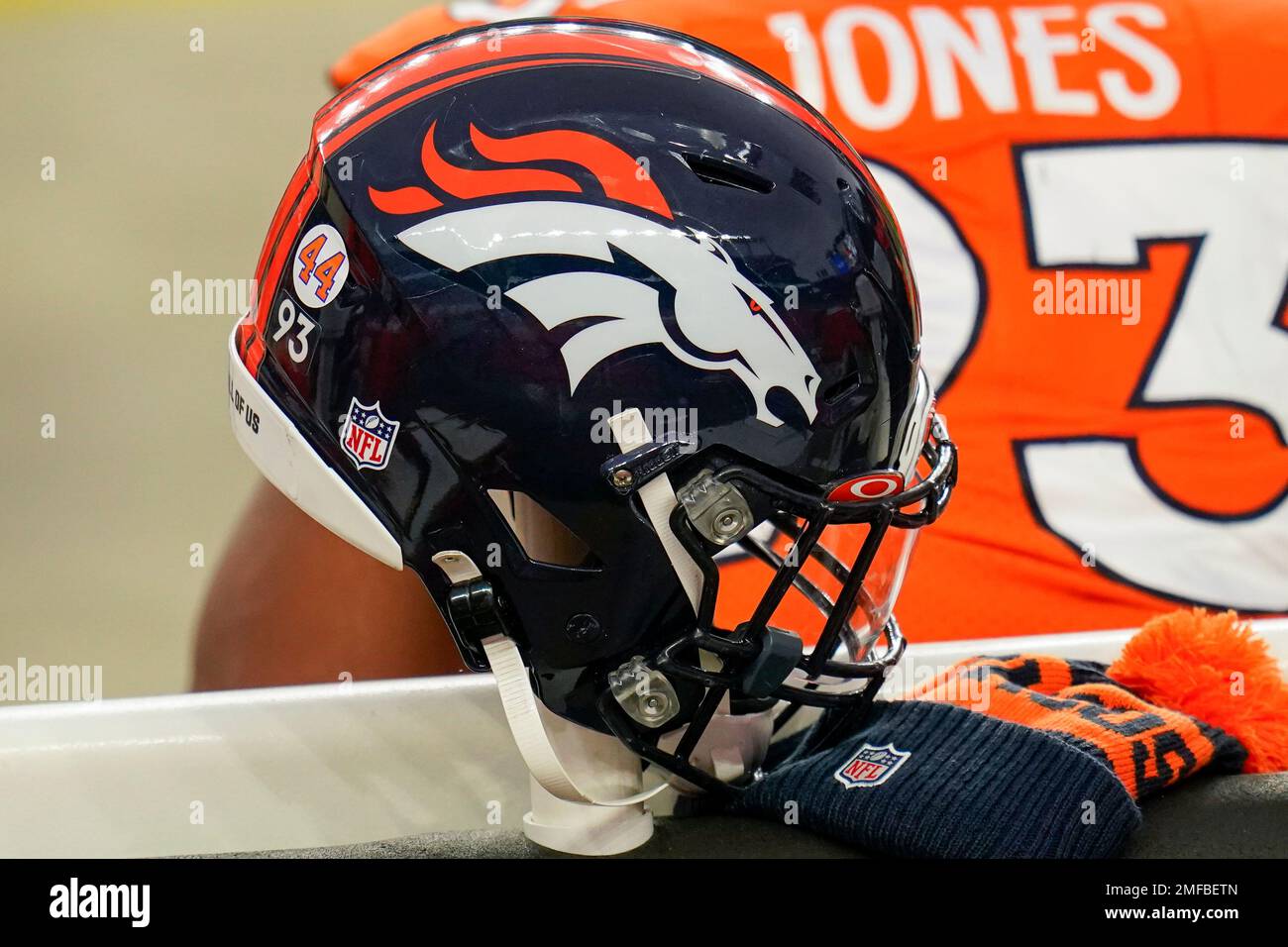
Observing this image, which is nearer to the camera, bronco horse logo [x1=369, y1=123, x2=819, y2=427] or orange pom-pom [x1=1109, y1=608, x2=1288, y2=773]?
bronco horse logo [x1=369, y1=123, x2=819, y2=427]

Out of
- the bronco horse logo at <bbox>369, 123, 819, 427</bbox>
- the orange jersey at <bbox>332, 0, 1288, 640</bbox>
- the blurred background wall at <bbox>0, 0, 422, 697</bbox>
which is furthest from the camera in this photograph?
the blurred background wall at <bbox>0, 0, 422, 697</bbox>

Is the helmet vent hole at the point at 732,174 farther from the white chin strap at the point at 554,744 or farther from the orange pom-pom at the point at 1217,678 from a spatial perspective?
the orange pom-pom at the point at 1217,678

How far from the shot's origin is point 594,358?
76 centimetres

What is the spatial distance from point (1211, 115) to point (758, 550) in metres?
1.12

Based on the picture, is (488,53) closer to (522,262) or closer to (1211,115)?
(522,262)

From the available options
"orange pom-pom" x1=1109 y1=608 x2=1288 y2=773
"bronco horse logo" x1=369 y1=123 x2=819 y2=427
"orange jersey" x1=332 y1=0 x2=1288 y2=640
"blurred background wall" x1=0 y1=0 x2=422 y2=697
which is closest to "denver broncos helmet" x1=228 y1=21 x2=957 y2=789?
"bronco horse logo" x1=369 y1=123 x2=819 y2=427

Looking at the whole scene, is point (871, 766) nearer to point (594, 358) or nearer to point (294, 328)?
point (594, 358)

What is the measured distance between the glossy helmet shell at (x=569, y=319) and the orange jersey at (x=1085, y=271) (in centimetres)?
90

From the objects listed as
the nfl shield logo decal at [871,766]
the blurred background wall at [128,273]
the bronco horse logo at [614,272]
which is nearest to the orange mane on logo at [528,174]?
the bronco horse logo at [614,272]

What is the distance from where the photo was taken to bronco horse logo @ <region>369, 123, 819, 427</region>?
2.50 ft

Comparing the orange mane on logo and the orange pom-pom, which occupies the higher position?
the orange mane on logo

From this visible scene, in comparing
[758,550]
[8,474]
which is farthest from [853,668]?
[8,474]

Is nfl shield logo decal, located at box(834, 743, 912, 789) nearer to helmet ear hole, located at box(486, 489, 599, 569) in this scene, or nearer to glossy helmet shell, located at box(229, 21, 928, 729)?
glossy helmet shell, located at box(229, 21, 928, 729)

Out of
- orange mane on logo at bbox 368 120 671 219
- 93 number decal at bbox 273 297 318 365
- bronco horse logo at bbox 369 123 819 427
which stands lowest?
93 number decal at bbox 273 297 318 365
